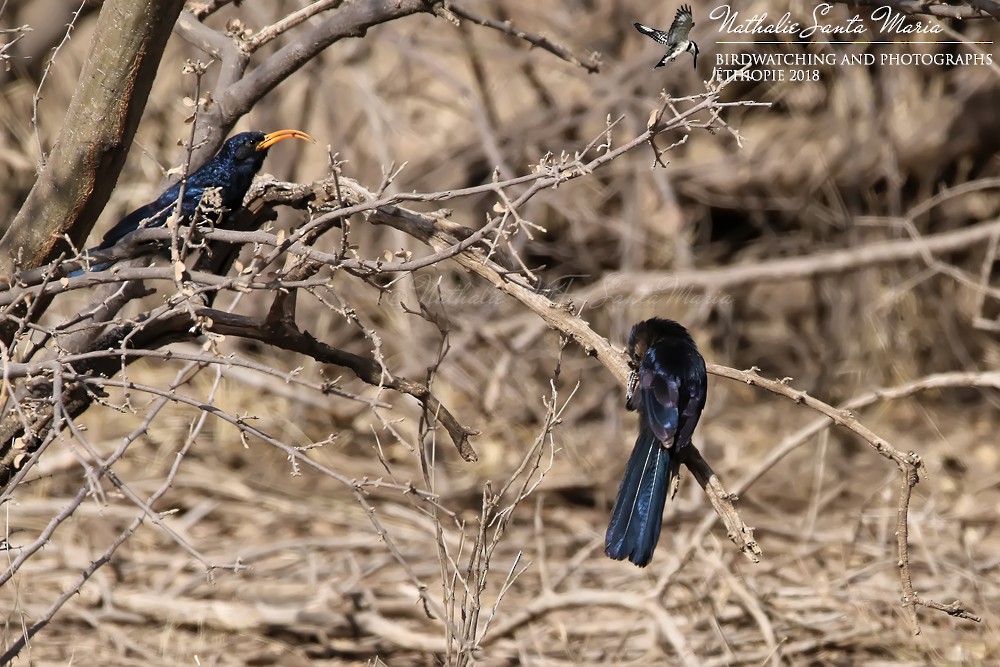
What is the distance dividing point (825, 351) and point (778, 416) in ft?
1.69

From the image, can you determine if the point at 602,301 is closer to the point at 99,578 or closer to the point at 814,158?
the point at 814,158

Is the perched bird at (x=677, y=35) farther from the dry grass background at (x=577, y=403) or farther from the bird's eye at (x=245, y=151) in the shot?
the dry grass background at (x=577, y=403)

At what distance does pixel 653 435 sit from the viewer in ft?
11.7

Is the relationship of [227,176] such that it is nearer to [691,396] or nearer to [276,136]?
[276,136]

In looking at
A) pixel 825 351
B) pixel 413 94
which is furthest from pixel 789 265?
pixel 413 94

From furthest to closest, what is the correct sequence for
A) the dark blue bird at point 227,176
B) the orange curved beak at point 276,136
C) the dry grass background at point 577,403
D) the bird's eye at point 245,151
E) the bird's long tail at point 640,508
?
the dry grass background at point 577,403
the bird's eye at point 245,151
the dark blue bird at point 227,176
the orange curved beak at point 276,136
the bird's long tail at point 640,508

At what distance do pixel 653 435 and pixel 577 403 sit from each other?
3.78m

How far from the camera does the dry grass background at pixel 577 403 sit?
190 inches

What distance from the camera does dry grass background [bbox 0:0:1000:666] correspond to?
15.9 feet

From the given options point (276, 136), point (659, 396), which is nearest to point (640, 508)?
point (659, 396)

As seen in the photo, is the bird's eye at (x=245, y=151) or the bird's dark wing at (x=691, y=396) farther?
the bird's eye at (x=245, y=151)

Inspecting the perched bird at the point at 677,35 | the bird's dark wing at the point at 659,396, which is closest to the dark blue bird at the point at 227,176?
the perched bird at the point at 677,35

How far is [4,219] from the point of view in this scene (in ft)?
25.3

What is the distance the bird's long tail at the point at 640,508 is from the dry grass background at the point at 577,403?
3.41 feet
